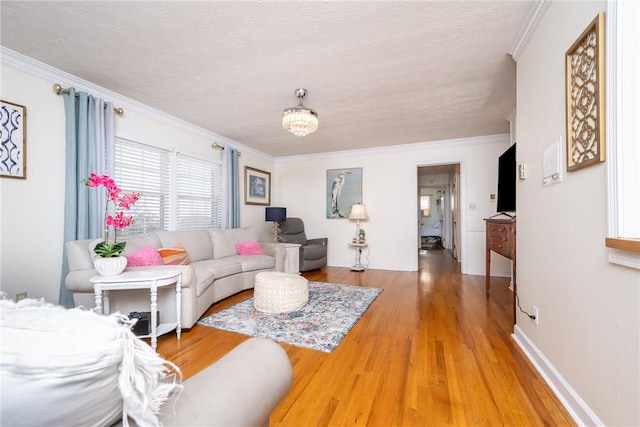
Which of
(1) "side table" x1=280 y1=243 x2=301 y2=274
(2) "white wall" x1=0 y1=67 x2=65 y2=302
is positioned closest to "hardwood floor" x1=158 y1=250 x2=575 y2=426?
(2) "white wall" x1=0 y1=67 x2=65 y2=302

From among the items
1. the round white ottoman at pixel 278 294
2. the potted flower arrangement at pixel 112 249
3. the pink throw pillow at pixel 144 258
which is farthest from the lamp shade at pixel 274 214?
the potted flower arrangement at pixel 112 249

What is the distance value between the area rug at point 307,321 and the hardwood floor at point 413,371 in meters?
0.10

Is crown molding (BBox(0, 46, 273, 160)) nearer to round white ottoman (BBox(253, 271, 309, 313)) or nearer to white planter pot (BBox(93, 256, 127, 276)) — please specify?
white planter pot (BBox(93, 256, 127, 276))

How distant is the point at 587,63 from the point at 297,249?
4025 millimetres

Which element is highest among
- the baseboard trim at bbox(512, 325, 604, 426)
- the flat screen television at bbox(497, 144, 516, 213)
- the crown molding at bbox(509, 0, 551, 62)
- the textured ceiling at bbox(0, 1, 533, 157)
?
the textured ceiling at bbox(0, 1, 533, 157)

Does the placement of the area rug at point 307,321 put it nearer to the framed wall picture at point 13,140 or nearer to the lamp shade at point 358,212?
the lamp shade at point 358,212

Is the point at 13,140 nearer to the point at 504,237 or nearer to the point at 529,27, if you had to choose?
the point at 529,27

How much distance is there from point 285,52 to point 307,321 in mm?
2476

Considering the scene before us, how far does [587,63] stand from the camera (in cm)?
131

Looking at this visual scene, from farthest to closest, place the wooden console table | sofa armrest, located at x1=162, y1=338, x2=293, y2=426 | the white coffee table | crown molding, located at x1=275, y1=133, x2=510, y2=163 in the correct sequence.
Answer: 1. crown molding, located at x1=275, y1=133, x2=510, y2=163
2. the wooden console table
3. the white coffee table
4. sofa armrest, located at x1=162, y1=338, x2=293, y2=426

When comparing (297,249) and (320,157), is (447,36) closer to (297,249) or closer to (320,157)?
(297,249)

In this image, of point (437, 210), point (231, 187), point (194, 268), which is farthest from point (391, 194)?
point (437, 210)

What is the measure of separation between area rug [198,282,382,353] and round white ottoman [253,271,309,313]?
65 mm

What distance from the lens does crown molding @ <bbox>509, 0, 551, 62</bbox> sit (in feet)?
5.66
